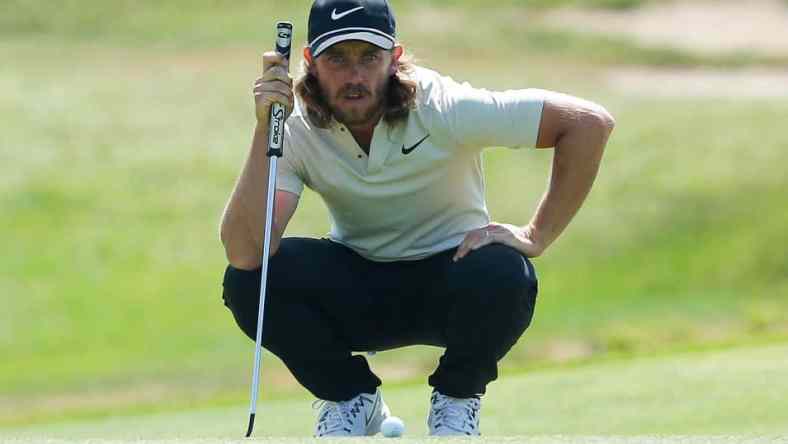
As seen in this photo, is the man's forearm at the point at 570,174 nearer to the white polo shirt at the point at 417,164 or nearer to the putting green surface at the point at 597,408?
the white polo shirt at the point at 417,164

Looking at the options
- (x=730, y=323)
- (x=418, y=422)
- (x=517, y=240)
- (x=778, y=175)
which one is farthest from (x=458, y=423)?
(x=778, y=175)

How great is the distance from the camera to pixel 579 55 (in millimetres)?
20672

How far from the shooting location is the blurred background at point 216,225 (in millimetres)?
9734

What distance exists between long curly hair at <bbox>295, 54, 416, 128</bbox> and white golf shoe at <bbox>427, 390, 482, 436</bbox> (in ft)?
2.37

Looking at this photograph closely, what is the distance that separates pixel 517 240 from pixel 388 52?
59 centimetres

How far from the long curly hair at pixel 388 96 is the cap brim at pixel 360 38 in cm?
10

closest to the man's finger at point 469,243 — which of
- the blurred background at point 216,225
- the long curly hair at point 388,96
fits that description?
the long curly hair at point 388,96

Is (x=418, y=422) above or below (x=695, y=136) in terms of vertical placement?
below

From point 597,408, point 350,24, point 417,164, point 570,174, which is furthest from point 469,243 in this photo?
point 597,408

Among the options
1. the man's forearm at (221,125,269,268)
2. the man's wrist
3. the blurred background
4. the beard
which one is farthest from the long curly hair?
the blurred background

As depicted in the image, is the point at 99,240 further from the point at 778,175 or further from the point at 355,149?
the point at 355,149

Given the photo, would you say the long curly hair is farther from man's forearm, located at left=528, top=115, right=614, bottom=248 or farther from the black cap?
man's forearm, located at left=528, top=115, right=614, bottom=248

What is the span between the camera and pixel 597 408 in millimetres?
5742

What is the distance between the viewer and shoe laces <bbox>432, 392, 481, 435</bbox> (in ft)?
13.9
